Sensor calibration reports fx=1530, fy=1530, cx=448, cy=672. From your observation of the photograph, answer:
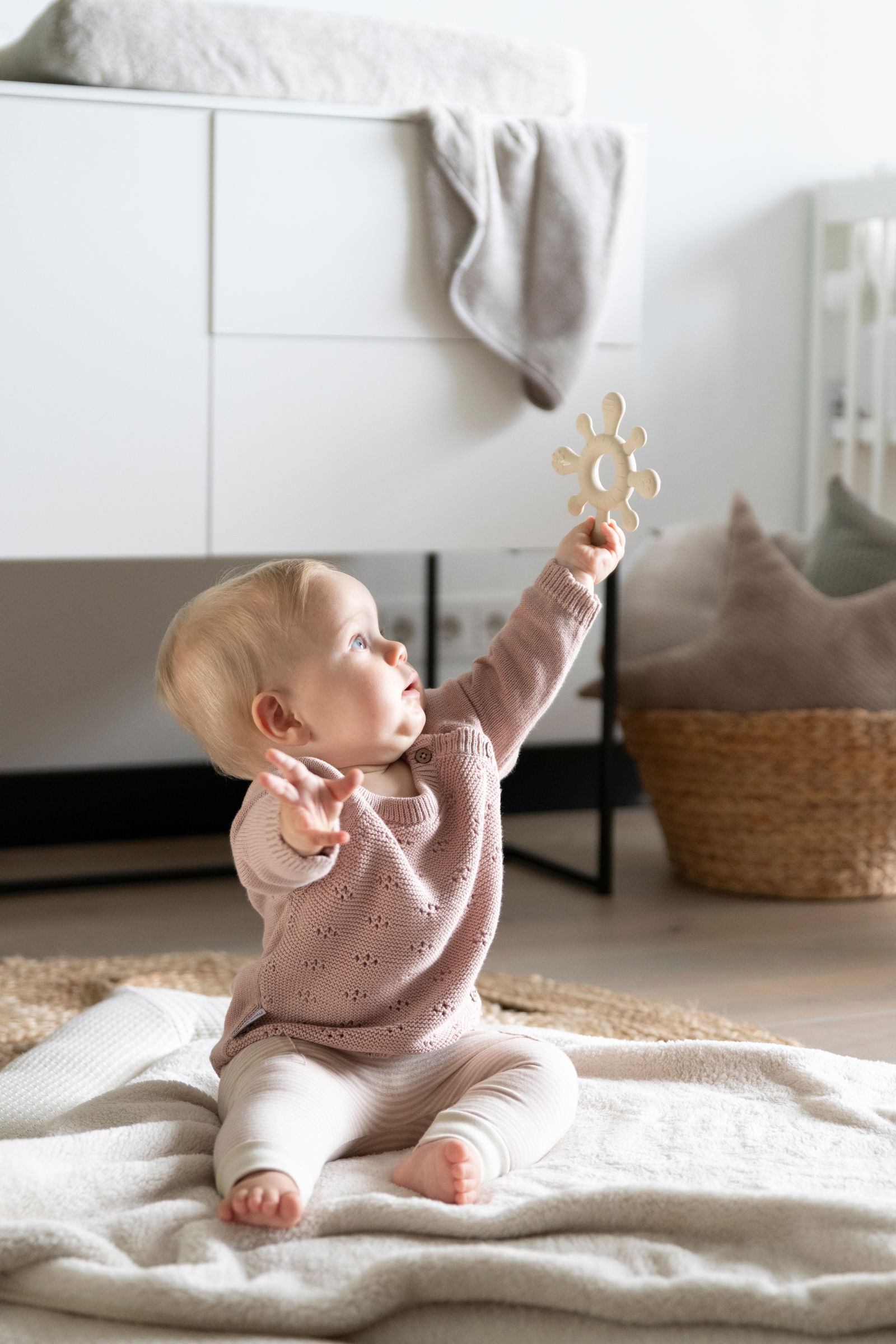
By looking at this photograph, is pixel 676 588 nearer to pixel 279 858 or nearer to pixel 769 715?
pixel 769 715

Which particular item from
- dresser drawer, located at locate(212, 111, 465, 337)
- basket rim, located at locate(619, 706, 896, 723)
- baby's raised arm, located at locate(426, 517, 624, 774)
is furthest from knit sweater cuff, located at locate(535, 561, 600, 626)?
basket rim, located at locate(619, 706, 896, 723)

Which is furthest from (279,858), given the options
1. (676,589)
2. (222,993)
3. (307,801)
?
(676,589)

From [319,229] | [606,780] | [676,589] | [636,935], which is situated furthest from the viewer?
[676,589]

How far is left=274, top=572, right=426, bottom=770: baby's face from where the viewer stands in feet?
3.34

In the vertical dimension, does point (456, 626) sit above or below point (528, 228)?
below

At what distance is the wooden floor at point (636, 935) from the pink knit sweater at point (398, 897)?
1.59ft

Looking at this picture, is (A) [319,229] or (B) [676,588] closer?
(A) [319,229]

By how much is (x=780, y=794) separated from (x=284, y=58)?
3.27ft

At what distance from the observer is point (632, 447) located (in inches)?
42.6

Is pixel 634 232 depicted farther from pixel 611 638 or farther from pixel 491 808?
pixel 491 808

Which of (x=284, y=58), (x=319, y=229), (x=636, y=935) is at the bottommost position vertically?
(x=636, y=935)

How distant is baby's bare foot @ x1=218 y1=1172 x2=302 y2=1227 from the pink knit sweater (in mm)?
154

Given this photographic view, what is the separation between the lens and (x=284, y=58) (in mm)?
1601

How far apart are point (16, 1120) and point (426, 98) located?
3.81 ft
